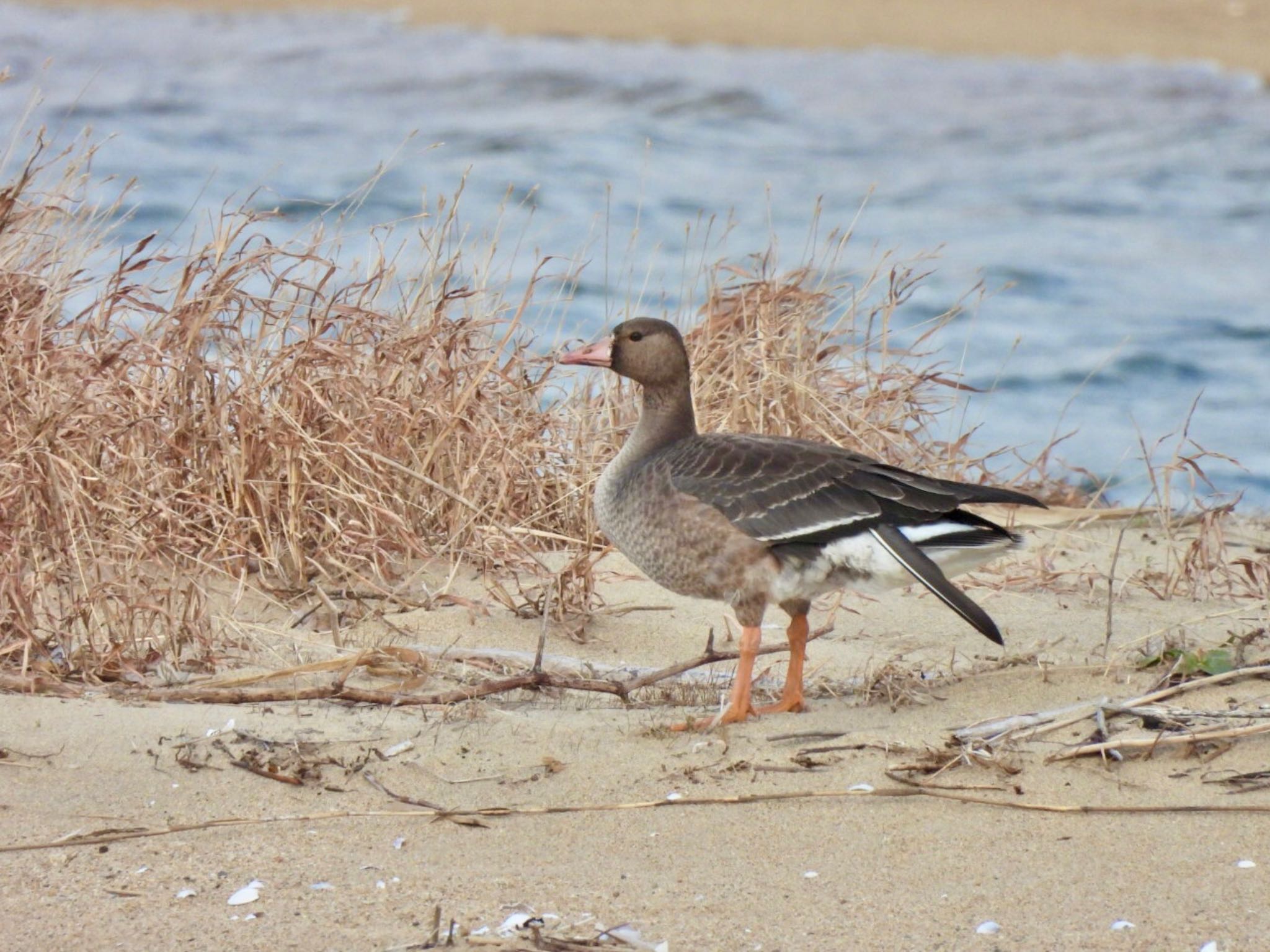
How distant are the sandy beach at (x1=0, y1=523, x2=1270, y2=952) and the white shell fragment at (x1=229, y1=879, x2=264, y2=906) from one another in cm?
2

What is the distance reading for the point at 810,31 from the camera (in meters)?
24.6

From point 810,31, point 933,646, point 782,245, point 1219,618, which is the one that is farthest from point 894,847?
point 810,31

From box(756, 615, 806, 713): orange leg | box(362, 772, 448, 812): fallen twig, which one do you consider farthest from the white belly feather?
box(362, 772, 448, 812): fallen twig

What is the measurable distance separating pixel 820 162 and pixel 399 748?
54.2 ft

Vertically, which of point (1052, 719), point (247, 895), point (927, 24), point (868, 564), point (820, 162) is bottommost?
point (247, 895)

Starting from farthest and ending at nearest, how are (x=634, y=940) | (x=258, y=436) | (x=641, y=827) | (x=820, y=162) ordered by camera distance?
(x=820, y=162)
(x=258, y=436)
(x=641, y=827)
(x=634, y=940)

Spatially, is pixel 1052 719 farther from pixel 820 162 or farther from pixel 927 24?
pixel 927 24

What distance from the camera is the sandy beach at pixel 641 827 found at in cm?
321

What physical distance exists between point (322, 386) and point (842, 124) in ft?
55.8

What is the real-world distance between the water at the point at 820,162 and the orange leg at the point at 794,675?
20.1ft

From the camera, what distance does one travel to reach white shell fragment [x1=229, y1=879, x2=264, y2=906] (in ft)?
10.8

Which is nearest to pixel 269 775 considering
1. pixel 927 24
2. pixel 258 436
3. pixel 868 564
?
pixel 868 564

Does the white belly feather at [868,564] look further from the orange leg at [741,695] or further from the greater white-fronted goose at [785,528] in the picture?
the orange leg at [741,695]

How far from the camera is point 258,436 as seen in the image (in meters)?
5.45
